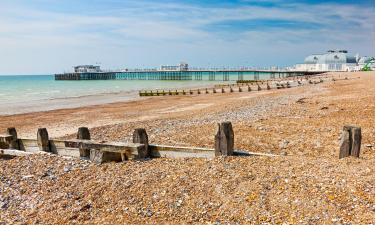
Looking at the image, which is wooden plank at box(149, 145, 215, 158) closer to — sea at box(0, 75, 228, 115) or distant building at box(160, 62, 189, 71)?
sea at box(0, 75, 228, 115)

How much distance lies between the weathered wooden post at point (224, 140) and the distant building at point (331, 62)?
9743 cm

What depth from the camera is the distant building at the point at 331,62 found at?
98188 millimetres

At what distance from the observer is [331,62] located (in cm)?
10081

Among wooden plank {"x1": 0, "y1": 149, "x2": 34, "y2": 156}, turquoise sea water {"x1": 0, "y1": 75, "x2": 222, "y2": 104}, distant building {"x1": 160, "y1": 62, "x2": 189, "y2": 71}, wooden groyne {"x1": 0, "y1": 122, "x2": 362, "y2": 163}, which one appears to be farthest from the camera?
distant building {"x1": 160, "y1": 62, "x2": 189, "y2": 71}

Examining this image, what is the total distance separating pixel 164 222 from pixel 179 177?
1.37 metres

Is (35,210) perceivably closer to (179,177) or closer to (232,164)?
(179,177)

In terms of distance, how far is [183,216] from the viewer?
5.10 metres

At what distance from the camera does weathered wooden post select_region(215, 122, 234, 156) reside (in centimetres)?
689

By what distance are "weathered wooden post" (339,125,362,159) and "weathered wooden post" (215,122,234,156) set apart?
217 centimetres

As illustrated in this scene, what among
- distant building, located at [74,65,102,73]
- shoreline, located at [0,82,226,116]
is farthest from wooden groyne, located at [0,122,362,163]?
distant building, located at [74,65,102,73]

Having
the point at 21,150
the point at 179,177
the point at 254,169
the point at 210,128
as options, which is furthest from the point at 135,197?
the point at 210,128

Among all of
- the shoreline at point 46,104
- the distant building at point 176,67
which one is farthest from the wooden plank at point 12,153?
the distant building at point 176,67

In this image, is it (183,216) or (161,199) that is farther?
(161,199)

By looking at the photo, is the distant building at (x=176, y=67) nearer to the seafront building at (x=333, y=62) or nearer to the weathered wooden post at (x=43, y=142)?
the seafront building at (x=333, y=62)
